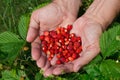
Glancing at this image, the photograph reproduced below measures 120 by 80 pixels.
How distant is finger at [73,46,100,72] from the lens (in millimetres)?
2510

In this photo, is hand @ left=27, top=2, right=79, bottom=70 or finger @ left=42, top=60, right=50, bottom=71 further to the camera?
hand @ left=27, top=2, right=79, bottom=70

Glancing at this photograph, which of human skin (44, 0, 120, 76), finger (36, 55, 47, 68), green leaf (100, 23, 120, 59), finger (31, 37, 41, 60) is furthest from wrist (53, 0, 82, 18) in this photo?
green leaf (100, 23, 120, 59)

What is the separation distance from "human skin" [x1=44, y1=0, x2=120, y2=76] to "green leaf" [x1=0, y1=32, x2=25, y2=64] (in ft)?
1.16

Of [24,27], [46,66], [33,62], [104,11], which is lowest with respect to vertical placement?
[33,62]

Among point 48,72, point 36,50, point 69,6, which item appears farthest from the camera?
point 69,6

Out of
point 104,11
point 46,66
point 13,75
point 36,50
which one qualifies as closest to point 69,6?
point 104,11

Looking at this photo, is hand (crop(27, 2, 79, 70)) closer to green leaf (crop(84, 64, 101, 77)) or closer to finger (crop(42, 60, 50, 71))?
finger (crop(42, 60, 50, 71))

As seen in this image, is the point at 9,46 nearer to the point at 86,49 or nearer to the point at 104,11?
the point at 86,49

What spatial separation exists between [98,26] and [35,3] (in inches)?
42.8

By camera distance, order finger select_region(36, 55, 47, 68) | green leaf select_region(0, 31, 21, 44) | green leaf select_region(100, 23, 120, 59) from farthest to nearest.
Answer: green leaf select_region(0, 31, 21, 44) → finger select_region(36, 55, 47, 68) → green leaf select_region(100, 23, 120, 59)

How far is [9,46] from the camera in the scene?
9.50ft

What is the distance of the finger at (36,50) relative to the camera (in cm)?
272

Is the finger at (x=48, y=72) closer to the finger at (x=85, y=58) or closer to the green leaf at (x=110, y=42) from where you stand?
the finger at (x=85, y=58)

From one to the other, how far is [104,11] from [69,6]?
0.36 metres
